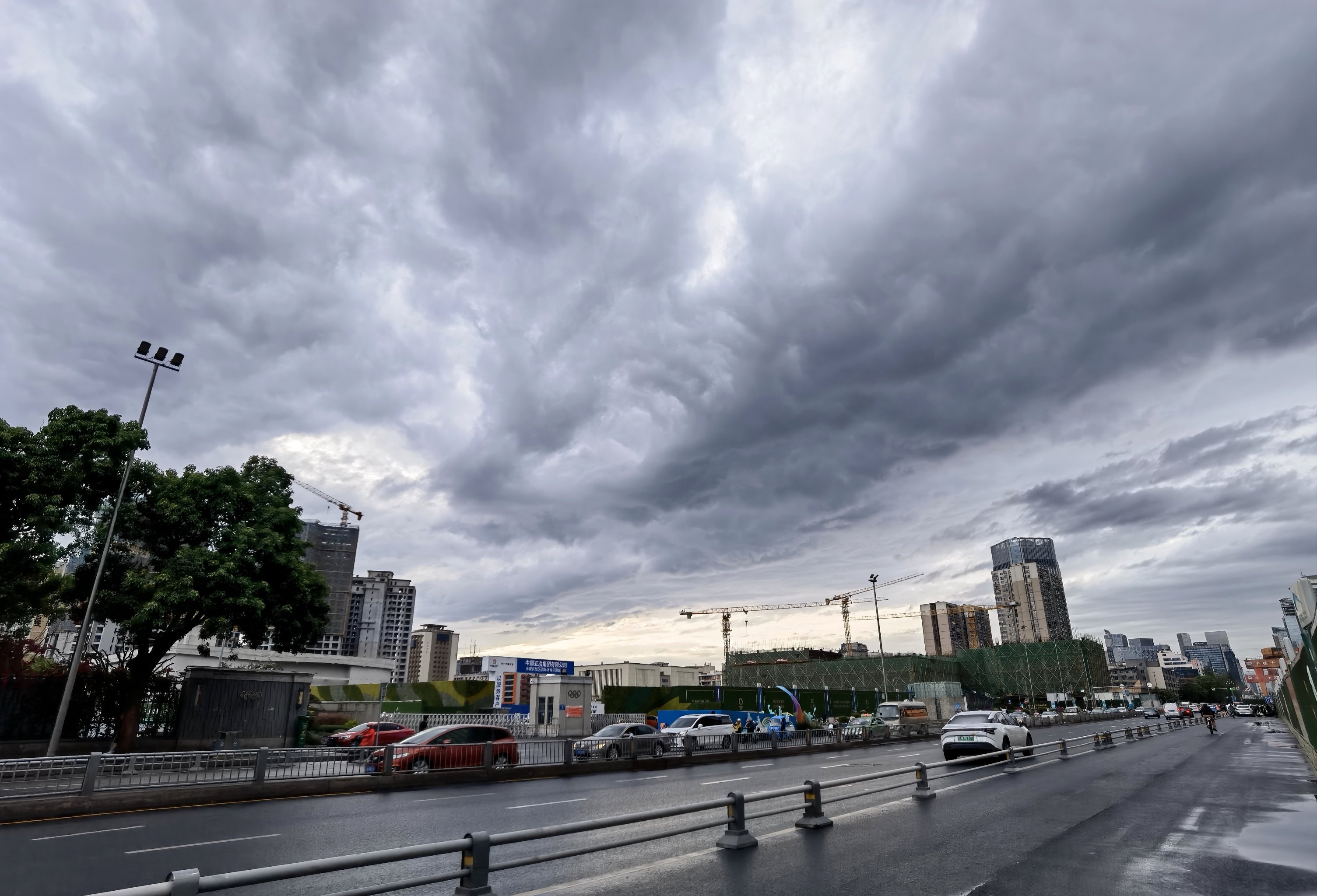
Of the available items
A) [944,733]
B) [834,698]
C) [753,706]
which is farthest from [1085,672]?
[944,733]

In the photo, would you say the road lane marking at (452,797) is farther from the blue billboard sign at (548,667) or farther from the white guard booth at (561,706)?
the blue billboard sign at (548,667)

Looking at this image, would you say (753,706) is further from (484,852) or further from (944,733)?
(484,852)

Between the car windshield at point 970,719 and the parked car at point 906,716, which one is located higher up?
the car windshield at point 970,719

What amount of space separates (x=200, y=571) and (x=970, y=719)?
2646cm

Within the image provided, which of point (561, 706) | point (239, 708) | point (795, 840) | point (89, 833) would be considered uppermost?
point (239, 708)

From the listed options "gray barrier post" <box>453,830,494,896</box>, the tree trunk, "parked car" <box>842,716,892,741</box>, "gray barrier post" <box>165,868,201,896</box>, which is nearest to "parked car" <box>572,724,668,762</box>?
"parked car" <box>842,716,892,741</box>

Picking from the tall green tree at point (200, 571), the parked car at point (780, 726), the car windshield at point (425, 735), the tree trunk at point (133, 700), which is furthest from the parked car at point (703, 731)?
the tree trunk at point (133, 700)

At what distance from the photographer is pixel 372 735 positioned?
30.1 metres

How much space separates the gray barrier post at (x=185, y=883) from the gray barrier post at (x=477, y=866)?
7.94ft

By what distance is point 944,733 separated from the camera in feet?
78.6

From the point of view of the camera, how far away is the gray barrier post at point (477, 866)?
6.27 metres

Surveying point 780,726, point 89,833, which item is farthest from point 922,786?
point 780,726

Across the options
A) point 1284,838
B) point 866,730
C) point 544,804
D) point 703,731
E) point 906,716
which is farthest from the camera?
point 906,716

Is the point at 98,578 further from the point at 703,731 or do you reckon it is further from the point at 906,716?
the point at 906,716
